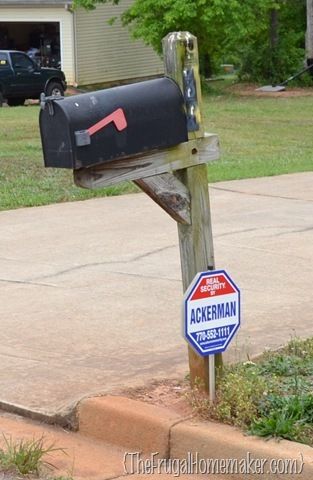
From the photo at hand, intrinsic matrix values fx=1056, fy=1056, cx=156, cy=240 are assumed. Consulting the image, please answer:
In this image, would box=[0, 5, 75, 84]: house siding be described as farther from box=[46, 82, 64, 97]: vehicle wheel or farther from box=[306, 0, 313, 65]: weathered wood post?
A: box=[306, 0, 313, 65]: weathered wood post

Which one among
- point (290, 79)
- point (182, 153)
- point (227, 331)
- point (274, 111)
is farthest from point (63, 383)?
point (290, 79)

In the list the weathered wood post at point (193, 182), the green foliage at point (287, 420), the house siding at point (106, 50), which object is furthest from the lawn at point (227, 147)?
the house siding at point (106, 50)

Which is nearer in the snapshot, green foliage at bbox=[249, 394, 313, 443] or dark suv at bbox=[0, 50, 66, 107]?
green foliage at bbox=[249, 394, 313, 443]

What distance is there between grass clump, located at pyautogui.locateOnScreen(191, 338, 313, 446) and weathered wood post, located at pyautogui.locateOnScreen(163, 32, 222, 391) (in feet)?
0.55

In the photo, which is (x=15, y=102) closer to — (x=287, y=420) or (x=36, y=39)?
(x=36, y=39)

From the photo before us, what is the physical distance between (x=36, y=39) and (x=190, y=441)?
39.3 metres

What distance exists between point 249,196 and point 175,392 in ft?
22.7

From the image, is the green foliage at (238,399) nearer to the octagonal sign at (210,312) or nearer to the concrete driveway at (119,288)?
the octagonal sign at (210,312)

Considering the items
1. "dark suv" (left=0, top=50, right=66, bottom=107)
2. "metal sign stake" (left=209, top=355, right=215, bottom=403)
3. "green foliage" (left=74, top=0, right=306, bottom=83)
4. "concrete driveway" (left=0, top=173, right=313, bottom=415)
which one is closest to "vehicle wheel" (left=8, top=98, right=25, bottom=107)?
"dark suv" (left=0, top=50, right=66, bottom=107)

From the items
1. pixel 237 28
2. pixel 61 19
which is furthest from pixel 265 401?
pixel 61 19

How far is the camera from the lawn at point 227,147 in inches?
494

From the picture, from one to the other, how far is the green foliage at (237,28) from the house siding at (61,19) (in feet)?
8.08

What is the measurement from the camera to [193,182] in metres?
5.28

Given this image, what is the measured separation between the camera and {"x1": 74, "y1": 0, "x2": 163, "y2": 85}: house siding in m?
38.4
